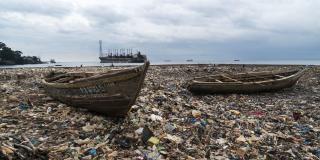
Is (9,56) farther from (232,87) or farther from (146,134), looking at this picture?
(146,134)

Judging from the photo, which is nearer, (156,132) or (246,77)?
(156,132)

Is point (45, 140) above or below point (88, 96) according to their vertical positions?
below

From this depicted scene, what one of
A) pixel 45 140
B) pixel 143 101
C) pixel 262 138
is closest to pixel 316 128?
pixel 262 138

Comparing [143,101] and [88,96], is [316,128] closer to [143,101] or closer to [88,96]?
[143,101]

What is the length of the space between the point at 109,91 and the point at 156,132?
57.8 inches

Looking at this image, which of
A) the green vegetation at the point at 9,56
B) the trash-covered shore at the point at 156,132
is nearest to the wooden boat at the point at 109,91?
the trash-covered shore at the point at 156,132

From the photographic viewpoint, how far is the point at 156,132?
25.8 feet

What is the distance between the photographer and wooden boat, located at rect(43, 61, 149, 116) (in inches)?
307

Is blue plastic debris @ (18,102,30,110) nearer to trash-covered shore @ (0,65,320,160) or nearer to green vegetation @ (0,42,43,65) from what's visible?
trash-covered shore @ (0,65,320,160)

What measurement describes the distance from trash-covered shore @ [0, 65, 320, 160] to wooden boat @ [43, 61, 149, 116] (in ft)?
0.97

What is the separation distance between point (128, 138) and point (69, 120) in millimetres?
2109

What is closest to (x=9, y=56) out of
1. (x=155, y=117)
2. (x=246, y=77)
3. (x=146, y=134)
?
(x=246, y=77)

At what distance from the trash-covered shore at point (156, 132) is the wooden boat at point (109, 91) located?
297 millimetres

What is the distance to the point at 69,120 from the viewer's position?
8.73 meters
